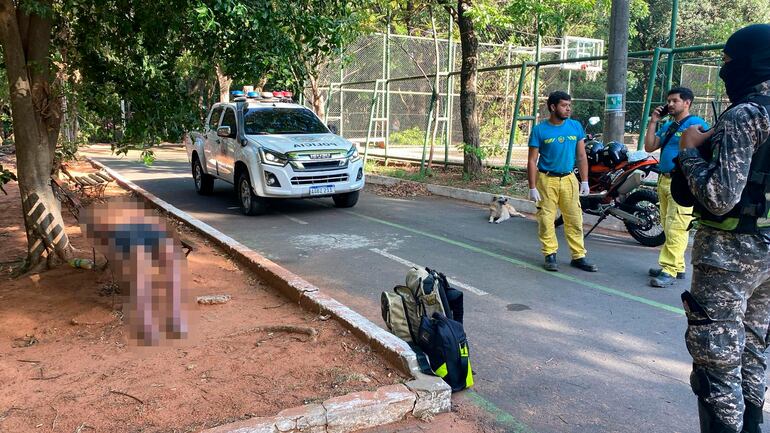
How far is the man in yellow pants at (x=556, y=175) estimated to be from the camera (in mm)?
6191

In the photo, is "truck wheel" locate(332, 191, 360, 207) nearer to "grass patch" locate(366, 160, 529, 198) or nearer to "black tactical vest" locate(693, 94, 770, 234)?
"grass patch" locate(366, 160, 529, 198)

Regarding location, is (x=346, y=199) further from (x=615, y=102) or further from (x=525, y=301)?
(x=525, y=301)

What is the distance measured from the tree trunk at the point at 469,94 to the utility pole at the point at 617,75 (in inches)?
177

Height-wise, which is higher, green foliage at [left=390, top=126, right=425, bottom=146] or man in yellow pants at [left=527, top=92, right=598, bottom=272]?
green foliage at [left=390, top=126, right=425, bottom=146]

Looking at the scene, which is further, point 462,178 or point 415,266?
point 462,178

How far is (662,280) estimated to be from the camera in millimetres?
5785

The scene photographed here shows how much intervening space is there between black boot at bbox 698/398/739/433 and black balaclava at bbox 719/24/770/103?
1.48 metres

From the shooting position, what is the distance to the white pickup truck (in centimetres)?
940

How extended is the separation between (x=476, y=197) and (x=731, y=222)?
8.50 meters

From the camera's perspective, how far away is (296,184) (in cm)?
945

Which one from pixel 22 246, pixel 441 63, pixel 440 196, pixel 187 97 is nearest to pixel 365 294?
pixel 187 97

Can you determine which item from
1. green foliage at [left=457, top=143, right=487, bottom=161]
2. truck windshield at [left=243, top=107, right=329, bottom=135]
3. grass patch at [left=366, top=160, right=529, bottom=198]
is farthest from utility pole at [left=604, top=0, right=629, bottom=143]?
truck windshield at [left=243, top=107, right=329, bottom=135]

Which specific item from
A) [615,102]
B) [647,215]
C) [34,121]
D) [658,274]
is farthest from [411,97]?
[34,121]

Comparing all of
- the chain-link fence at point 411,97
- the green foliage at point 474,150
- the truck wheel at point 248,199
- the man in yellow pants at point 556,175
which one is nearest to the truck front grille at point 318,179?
the truck wheel at point 248,199
